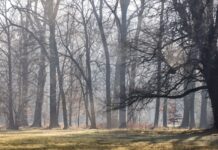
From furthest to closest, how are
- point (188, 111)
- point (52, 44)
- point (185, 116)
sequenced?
1. point (188, 111)
2. point (185, 116)
3. point (52, 44)

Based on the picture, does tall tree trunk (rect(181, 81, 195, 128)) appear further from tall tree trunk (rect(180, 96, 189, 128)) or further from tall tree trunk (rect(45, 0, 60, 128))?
tall tree trunk (rect(45, 0, 60, 128))

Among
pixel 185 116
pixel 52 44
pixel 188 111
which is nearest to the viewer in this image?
pixel 52 44

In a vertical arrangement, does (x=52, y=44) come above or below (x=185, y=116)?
above

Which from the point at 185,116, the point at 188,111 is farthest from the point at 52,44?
the point at 188,111

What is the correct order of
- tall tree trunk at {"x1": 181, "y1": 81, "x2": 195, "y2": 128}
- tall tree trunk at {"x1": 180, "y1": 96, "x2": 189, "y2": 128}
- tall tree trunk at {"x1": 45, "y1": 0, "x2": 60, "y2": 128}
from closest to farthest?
tall tree trunk at {"x1": 45, "y1": 0, "x2": 60, "y2": 128} < tall tree trunk at {"x1": 180, "y1": 96, "x2": 189, "y2": 128} < tall tree trunk at {"x1": 181, "y1": 81, "x2": 195, "y2": 128}

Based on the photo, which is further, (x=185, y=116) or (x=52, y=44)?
(x=185, y=116)

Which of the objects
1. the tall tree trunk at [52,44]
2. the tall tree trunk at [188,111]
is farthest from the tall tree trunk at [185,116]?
the tall tree trunk at [52,44]

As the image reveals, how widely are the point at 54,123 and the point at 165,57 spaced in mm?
23993

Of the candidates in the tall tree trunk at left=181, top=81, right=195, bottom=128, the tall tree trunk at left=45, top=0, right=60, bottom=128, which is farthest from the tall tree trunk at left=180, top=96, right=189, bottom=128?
the tall tree trunk at left=45, top=0, right=60, bottom=128

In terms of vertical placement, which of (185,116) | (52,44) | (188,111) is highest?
(52,44)

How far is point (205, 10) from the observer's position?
75.5ft

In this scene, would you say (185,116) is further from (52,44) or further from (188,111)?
(52,44)

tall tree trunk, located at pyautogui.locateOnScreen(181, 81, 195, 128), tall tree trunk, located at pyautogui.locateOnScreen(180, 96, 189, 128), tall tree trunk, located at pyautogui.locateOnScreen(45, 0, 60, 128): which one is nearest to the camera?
tall tree trunk, located at pyautogui.locateOnScreen(45, 0, 60, 128)

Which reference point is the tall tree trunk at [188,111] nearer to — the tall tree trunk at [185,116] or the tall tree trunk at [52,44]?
the tall tree trunk at [185,116]
